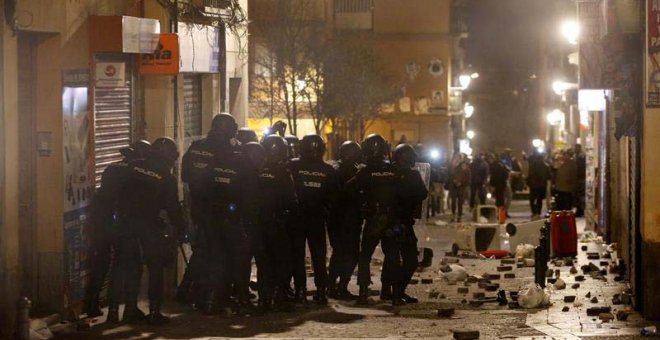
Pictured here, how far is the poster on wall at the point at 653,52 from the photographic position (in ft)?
45.8

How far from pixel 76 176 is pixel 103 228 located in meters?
0.71

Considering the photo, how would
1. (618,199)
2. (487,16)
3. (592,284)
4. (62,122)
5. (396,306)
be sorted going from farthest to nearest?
1. (487,16)
2. (618,199)
3. (592,284)
4. (396,306)
5. (62,122)

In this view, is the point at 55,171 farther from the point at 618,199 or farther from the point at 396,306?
the point at 618,199

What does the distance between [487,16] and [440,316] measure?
86.3 meters

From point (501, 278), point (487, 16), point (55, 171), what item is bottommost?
point (501, 278)

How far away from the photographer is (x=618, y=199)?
913 inches

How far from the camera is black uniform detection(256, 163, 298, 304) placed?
596 inches

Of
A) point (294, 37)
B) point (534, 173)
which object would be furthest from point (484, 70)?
point (534, 173)

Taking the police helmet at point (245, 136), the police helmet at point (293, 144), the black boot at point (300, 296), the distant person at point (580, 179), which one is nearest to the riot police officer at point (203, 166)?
the police helmet at point (245, 136)

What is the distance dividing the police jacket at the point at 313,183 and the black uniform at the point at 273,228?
15.6 inches

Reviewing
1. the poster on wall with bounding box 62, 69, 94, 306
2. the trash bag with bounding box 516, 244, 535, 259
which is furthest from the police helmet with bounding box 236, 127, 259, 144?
the trash bag with bounding box 516, 244, 535, 259

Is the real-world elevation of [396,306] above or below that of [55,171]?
below

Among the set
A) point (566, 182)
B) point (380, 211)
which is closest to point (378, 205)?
point (380, 211)

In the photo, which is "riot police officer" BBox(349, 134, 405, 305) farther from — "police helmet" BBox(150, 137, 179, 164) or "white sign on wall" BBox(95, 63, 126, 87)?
"white sign on wall" BBox(95, 63, 126, 87)
